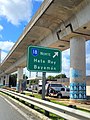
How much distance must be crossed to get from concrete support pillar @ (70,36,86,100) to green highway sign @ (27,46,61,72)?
5.45 metres

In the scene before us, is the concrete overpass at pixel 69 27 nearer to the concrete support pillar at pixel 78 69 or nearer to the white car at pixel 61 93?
the concrete support pillar at pixel 78 69

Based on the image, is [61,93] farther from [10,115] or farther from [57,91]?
[10,115]

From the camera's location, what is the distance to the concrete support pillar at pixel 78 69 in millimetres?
20156

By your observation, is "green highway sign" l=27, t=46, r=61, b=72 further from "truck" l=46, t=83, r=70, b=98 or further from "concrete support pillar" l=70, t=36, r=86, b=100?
"truck" l=46, t=83, r=70, b=98

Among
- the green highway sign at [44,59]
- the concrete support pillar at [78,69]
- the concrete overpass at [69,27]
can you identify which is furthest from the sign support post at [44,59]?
the concrete support pillar at [78,69]

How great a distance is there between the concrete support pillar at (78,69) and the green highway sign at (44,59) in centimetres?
545

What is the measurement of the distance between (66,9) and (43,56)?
188 inches

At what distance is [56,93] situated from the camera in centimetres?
2997

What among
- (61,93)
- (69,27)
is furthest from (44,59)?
(61,93)

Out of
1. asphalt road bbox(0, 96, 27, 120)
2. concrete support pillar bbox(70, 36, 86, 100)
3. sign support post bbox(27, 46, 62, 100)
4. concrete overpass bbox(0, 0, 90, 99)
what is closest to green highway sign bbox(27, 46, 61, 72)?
sign support post bbox(27, 46, 62, 100)

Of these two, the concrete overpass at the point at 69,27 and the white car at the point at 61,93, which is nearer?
the concrete overpass at the point at 69,27

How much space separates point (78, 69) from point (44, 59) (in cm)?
591

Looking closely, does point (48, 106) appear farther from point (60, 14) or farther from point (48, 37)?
point (48, 37)

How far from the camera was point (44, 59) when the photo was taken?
15000mm
